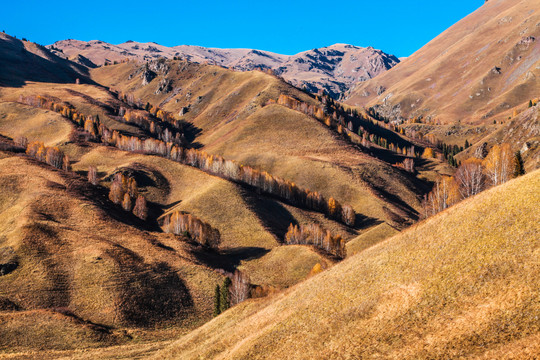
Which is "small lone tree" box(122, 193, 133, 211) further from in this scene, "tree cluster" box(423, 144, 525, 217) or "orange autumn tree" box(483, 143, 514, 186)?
"orange autumn tree" box(483, 143, 514, 186)

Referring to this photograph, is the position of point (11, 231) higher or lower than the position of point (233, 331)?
higher

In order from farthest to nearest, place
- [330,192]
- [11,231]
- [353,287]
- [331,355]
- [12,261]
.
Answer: [330,192]
[11,231]
[12,261]
[353,287]
[331,355]

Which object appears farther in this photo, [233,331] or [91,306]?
[91,306]

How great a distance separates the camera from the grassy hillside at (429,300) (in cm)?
2845

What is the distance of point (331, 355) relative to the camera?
32.9 m

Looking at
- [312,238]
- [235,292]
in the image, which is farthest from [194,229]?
[235,292]

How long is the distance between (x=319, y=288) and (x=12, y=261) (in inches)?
3033

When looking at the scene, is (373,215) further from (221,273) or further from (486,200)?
(486,200)

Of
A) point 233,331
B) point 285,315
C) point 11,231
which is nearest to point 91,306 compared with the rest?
point 11,231

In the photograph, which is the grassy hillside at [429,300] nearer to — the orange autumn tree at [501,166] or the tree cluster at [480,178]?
the tree cluster at [480,178]

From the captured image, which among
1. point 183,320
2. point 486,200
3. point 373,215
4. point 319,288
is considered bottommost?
point 183,320

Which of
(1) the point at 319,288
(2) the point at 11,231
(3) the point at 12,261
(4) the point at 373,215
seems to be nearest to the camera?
(1) the point at 319,288

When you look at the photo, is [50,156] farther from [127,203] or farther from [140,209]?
[140,209]

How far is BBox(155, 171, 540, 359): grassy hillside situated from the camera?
28453 millimetres
